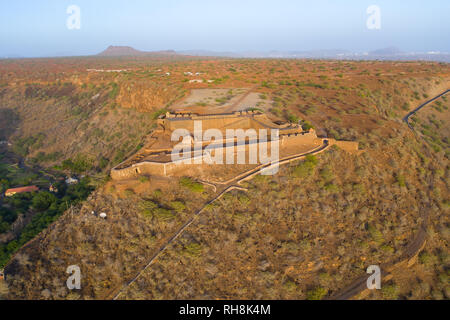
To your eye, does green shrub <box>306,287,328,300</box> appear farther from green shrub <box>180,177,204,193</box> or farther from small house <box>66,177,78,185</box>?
small house <box>66,177,78,185</box>

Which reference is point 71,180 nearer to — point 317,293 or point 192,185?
point 192,185

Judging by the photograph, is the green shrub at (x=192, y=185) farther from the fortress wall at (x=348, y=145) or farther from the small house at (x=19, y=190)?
the small house at (x=19, y=190)

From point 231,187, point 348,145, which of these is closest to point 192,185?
point 231,187

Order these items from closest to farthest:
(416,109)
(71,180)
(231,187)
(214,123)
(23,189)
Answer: (231,187)
(214,123)
(23,189)
(71,180)
(416,109)

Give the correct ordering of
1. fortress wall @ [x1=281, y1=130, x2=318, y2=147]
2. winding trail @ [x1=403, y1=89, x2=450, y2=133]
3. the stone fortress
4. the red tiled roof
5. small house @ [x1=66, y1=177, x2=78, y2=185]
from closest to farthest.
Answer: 1. the stone fortress
2. fortress wall @ [x1=281, y1=130, x2=318, y2=147]
3. the red tiled roof
4. small house @ [x1=66, y1=177, x2=78, y2=185]
5. winding trail @ [x1=403, y1=89, x2=450, y2=133]

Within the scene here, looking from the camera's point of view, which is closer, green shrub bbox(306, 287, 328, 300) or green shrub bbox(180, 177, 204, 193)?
green shrub bbox(306, 287, 328, 300)

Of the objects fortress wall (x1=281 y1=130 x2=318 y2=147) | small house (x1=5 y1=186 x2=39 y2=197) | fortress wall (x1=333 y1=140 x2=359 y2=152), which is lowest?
small house (x1=5 y1=186 x2=39 y2=197)

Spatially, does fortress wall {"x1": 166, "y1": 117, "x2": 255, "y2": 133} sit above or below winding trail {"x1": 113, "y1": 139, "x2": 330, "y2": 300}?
above

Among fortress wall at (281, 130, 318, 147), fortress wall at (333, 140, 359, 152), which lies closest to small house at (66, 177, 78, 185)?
fortress wall at (281, 130, 318, 147)
